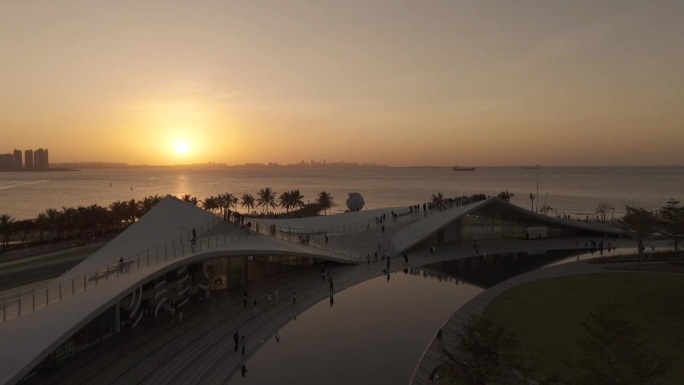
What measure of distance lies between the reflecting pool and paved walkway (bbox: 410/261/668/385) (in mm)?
400

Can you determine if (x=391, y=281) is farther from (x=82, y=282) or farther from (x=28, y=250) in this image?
(x=28, y=250)

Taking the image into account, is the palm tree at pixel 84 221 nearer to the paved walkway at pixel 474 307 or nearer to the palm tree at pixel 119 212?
the palm tree at pixel 119 212

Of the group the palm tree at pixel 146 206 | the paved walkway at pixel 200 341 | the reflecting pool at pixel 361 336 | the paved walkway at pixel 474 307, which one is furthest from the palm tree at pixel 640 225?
the palm tree at pixel 146 206

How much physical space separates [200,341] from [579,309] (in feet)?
58.2

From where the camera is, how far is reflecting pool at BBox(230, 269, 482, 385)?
51.5 ft

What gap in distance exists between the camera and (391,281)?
2800 centimetres

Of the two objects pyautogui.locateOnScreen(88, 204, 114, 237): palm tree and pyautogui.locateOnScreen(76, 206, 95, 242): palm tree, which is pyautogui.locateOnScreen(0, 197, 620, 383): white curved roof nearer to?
pyautogui.locateOnScreen(76, 206, 95, 242): palm tree

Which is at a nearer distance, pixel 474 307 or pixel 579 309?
pixel 579 309

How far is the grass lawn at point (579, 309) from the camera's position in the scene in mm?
16719

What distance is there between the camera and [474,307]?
22.2 m

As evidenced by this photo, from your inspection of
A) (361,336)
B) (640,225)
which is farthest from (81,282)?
(640,225)

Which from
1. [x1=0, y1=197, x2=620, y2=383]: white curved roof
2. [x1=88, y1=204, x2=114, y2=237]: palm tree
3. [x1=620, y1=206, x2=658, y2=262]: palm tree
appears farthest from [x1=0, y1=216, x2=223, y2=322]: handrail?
[x1=88, y1=204, x2=114, y2=237]: palm tree

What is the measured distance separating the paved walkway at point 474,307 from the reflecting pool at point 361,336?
0.40 metres

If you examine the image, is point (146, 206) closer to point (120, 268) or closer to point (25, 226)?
point (25, 226)
